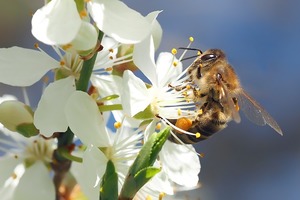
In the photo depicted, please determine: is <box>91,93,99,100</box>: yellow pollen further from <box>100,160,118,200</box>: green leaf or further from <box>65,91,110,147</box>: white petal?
<box>100,160,118,200</box>: green leaf

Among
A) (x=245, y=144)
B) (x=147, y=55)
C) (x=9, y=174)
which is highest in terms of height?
(x=147, y=55)

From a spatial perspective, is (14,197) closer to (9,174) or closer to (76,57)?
(9,174)

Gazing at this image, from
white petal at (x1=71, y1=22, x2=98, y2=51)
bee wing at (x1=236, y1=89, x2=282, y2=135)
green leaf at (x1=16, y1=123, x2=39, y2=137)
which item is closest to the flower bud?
green leaf at (x1=16, y1=123, x2=39, y2=137)

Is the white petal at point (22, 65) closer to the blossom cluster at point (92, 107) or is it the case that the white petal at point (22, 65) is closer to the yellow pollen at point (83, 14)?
the blossom cluster at point (92, 107)

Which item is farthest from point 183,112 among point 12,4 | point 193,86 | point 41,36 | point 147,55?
point 12,4

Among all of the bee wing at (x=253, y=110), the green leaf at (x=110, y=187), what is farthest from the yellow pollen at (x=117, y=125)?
the bee wing at (x=253, y=110)

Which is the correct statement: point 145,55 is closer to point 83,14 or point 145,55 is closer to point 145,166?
point 83,14
